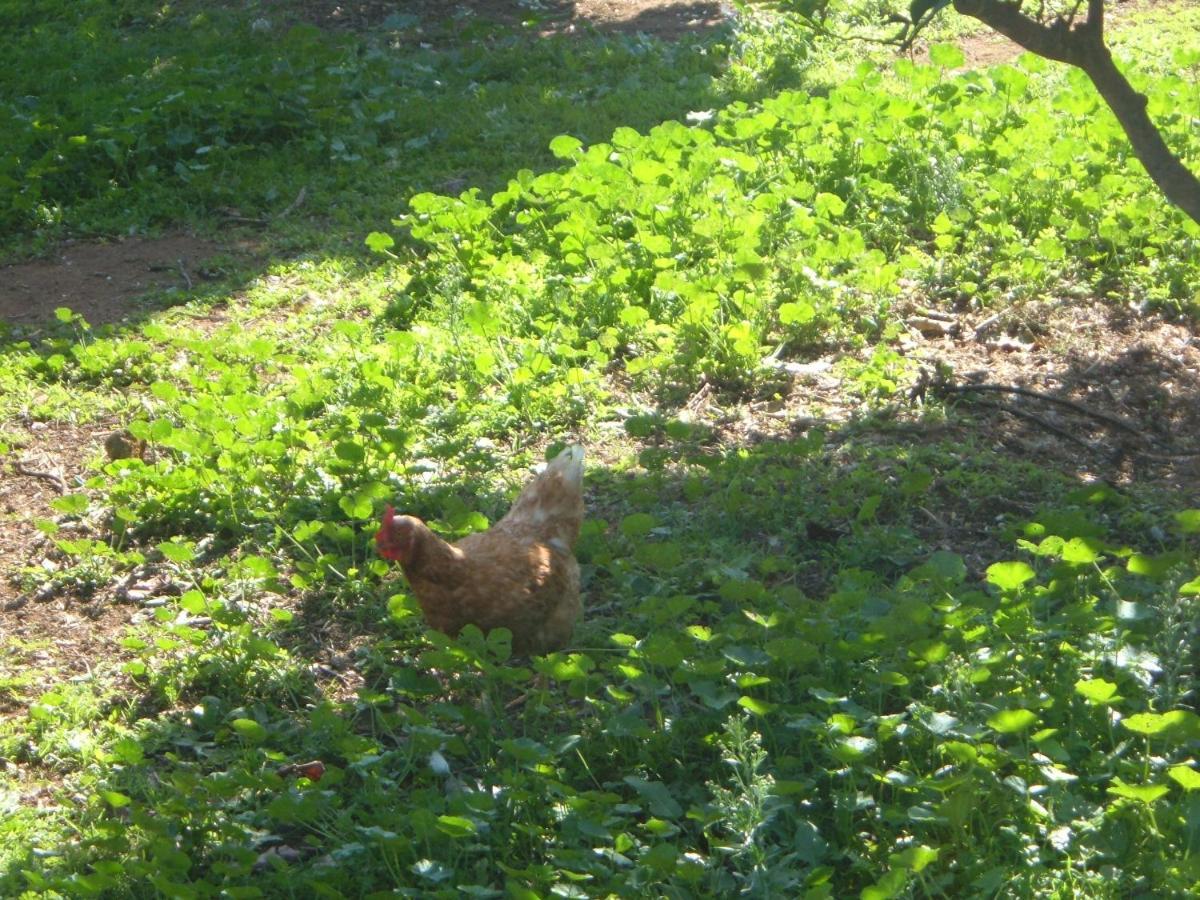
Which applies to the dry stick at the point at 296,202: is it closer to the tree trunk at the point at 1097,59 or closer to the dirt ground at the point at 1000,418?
the dirt ground at the point at 1000,418

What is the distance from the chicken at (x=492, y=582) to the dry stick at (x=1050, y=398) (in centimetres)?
217

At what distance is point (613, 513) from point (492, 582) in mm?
1047

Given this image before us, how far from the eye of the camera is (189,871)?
3506 mm

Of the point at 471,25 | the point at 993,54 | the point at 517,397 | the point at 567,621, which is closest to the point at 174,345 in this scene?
the point at 517,397

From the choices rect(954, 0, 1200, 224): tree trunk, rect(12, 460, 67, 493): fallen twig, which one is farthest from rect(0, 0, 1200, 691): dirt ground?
rect(954, 0, 1200, 224): tree trunk

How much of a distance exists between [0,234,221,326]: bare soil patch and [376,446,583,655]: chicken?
149 inches

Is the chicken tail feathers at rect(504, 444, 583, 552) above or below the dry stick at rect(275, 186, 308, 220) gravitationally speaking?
above

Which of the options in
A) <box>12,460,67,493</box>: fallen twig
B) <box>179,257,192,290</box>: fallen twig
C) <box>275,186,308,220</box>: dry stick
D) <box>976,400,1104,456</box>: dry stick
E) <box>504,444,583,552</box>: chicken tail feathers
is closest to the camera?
<box>504,444,583,552</box>: chicken tail feathers

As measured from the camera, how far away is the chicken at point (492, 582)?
4.18 metres

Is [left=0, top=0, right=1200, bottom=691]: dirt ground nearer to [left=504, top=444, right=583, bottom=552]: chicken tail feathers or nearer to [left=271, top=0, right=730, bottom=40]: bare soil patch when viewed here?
[left=504, top=444, right=583, bottom=552]: chicken tail feathers

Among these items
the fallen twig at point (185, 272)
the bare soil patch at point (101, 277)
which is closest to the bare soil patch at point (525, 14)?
the bare soil patch at point (101, 277)

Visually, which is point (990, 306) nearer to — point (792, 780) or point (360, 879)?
point (792, 780)

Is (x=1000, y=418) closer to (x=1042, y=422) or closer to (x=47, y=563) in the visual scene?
(x=1042, y=422)

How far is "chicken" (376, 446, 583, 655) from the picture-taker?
4184mm
